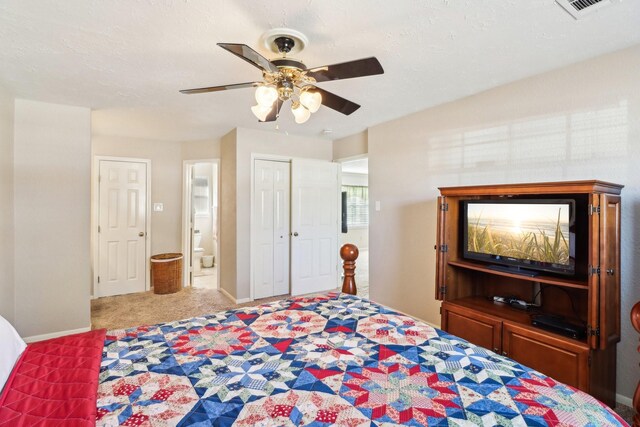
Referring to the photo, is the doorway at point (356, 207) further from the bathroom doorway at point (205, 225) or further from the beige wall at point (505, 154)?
the beige wall at point (505, 154)

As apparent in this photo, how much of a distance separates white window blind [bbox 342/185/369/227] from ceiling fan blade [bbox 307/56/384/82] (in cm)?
647

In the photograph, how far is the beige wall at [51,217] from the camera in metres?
3.07

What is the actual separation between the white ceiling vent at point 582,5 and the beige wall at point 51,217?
13.3ft

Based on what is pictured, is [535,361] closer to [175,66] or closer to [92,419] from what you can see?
[92,419]

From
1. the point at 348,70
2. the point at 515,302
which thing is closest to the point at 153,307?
the point at 348,70

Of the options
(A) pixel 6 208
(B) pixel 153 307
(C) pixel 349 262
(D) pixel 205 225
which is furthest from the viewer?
(D) pixel 205 225

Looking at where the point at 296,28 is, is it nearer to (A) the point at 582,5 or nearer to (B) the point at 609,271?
(A) the point at 582,5

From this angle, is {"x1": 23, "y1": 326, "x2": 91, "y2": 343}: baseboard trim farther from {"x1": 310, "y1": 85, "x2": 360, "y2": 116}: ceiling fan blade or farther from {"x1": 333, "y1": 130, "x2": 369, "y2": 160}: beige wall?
{"x1": 333, "y1": 130, "x2": 369, "y2": 160}: beige wall

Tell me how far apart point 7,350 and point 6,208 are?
2308 mm

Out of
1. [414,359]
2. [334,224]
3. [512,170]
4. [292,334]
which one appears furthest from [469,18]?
[334,224]

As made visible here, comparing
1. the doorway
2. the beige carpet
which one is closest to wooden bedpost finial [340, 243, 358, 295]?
the beige carpet

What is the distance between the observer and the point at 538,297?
2469 mm

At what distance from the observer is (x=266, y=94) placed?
1.72 meters

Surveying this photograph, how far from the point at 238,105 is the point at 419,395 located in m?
3.02
